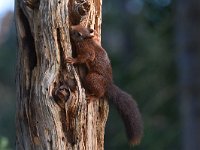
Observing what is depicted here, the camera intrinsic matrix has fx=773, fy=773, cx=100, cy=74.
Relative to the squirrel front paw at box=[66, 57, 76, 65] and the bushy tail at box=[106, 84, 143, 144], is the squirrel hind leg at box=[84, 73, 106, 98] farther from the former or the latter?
the squirrel front paw at box=[66, 57, 76, 65]

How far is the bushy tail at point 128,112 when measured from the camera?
712 centimetres

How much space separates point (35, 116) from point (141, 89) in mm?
16812

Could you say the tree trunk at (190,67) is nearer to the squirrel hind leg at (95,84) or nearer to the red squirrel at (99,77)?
the red squirrel at (99,77)

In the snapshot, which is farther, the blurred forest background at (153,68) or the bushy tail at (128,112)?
the blurred forest background at (153,68)

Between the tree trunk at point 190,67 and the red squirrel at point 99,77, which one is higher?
the red squirrel at point 99,77

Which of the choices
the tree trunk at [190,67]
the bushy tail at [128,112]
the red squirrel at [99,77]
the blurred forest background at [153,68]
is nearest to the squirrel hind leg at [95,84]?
the red squirrel at [99,77]

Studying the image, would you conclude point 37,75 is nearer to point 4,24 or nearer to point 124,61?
point 124,61

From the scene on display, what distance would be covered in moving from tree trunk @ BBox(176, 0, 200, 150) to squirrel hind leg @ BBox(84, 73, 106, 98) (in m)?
A: 7.56

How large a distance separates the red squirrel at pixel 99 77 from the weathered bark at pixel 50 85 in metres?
0.12

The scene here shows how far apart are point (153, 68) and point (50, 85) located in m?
16.3

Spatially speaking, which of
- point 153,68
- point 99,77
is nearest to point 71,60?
point 99,77

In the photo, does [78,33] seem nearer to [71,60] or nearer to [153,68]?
[71,60]

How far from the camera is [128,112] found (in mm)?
7254

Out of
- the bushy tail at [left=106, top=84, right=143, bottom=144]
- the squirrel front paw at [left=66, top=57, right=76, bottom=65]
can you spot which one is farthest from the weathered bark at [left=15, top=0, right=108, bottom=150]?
the bushy tail at [left=106, top=84, right=143, bottom=144]
